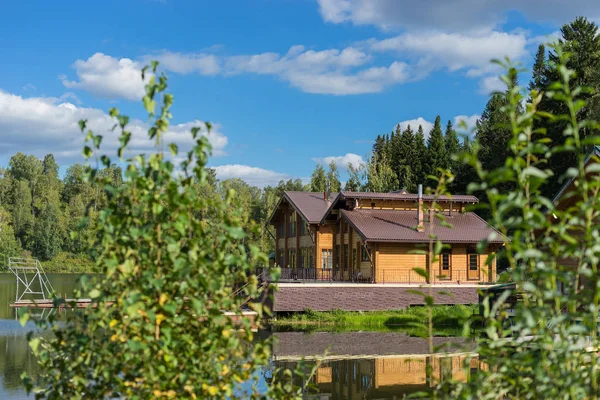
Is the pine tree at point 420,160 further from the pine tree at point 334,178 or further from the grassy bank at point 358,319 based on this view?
the grassy bank at point 358,319

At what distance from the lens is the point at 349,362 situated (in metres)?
18.9

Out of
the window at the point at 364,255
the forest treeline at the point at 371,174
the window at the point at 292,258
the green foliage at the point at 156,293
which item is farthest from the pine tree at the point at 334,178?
the green foliage at the point at 156,293

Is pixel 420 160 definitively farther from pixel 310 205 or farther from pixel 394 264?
pixel 394 264

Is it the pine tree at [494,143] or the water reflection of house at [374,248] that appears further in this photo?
the pine tree at [494,143]

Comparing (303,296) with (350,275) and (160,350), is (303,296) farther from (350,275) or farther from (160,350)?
(160,350)

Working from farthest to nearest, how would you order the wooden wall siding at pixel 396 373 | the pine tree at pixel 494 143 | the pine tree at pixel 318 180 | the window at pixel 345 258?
the pine tree at pixel 318 180
the pine tree at pixel 494 143
the window at pixel 345 258
the wooden wall siding at pixel 396 373

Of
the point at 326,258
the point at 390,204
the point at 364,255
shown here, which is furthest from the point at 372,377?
the point at 326,258

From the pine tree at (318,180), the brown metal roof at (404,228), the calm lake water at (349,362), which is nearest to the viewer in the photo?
the calm lake water at (349,362)

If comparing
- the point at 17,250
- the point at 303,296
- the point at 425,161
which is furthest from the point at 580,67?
the point at 17,250

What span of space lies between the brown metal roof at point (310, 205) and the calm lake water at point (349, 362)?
13.5 meters

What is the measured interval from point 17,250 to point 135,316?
89.3 metres

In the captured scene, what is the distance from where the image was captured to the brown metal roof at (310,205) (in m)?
38.9

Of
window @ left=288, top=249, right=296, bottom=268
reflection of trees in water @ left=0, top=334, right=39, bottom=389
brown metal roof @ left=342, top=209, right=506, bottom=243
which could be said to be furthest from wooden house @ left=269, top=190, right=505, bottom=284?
reflection of trees in water @ left=0, top=334, right=39, bottom=389

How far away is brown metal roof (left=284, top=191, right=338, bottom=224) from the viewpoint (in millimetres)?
38906
